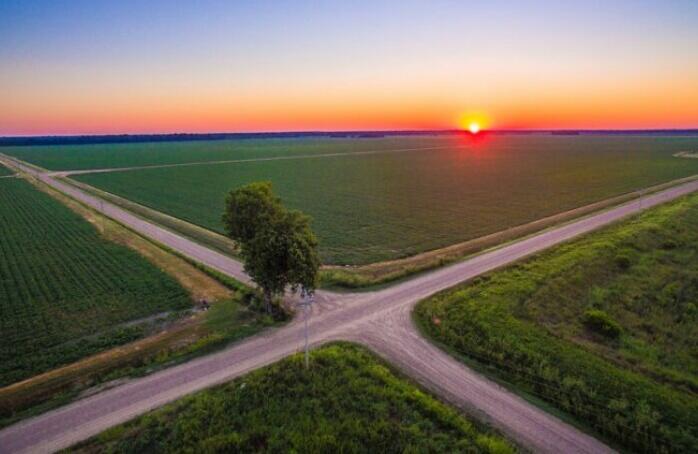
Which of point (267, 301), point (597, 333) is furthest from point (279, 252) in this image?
point (597, 333)

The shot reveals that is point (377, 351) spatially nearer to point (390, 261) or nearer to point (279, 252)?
point (279, 252)

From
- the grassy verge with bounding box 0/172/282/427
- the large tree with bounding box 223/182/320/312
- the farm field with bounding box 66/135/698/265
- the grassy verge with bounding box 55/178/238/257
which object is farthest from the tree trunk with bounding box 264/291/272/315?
the farm field with bounding box 66/135/698/265

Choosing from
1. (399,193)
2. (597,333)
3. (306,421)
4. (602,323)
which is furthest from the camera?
(399,193)

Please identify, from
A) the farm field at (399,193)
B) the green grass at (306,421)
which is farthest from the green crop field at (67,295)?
the farm field at (399,193)

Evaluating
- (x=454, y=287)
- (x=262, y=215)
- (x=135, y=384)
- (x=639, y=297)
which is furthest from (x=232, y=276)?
(x=639, y=297)

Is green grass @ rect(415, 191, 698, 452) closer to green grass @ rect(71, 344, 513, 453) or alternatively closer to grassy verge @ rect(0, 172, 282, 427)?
green grass @ rect(71, 344, 513, 453)
